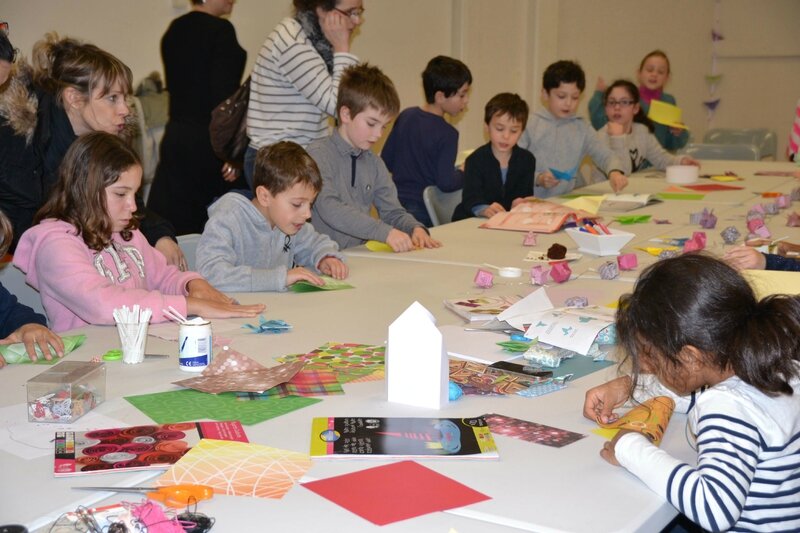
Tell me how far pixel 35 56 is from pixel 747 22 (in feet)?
27.9

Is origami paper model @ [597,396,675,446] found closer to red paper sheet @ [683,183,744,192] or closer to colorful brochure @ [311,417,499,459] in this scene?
colorful brochure @ [311,417,499,459]

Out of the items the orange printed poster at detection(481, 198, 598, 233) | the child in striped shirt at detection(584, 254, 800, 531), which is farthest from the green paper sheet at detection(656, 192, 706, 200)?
the child in striped shirt at detection(584, 254, 800, 531)

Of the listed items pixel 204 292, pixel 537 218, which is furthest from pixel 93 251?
pixel 537 218

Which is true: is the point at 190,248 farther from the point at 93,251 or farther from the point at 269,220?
the point at 93,251

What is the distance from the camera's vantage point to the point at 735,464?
49.4 inches

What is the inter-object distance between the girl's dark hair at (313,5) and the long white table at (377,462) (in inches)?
53.4

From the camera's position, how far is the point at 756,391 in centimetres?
135

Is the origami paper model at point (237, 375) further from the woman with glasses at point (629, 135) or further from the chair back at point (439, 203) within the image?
the woman with glasses at point (629, 135)

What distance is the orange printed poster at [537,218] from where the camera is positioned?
11.8 feet

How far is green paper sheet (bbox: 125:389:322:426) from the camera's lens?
1.56m

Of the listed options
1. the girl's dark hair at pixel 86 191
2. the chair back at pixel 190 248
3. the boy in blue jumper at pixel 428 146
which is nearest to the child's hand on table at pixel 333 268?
the chair back at pixel 190 248

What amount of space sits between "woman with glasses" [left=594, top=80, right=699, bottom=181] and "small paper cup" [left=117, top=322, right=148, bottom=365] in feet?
13.8

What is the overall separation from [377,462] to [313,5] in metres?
2.56

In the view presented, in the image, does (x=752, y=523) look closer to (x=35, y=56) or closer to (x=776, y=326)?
(x=776, y=326)
